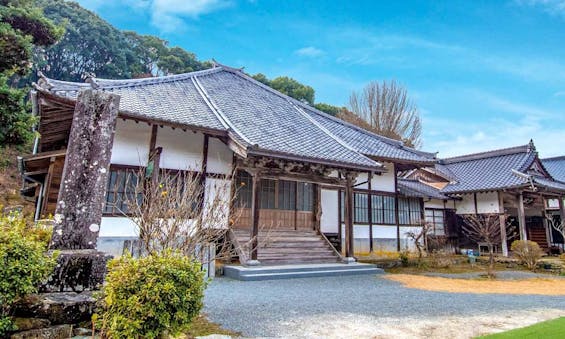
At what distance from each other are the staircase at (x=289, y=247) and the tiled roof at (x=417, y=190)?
5948mm

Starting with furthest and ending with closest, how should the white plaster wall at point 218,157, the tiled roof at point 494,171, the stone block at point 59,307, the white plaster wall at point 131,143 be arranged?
the tiled roof at point 494,171, the white plaster wall at point 218,157, the white plaster wall at point 131,143, the stone block at point 59,307

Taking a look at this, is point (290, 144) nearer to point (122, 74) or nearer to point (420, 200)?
point (420, 200)

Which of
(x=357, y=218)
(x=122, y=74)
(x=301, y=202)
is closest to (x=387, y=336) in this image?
(x=301, y=202)

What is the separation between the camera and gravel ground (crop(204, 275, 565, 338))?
456 cm

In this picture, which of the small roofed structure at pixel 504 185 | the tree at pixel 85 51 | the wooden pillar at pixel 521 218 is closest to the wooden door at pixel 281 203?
the small roofed structure at pixel 504 185

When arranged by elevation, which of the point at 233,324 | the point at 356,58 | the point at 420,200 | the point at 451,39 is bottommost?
the point at 233,324

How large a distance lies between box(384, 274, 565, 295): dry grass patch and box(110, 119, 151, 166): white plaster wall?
8225 mm

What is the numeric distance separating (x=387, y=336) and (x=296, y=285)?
3.92 metres

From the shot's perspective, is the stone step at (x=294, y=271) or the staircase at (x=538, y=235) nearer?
the stone step at (x=294, y=271)

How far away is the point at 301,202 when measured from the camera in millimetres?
12672

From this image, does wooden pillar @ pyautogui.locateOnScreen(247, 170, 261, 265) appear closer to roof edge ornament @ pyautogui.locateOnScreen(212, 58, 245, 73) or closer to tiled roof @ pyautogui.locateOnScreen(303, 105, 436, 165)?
tiled roof @ pyautogui.locateOnScreen(303, 105, 436, 165)

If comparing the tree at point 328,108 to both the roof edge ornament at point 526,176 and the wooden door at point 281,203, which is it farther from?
the wooden door at point 281,203

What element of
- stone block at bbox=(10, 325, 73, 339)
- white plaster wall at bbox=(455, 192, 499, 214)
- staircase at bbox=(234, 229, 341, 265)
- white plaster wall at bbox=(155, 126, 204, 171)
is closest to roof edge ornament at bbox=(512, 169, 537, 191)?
white plaster wall at bbox=(455, 192, 499, 214)

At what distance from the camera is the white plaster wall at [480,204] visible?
663 inches
